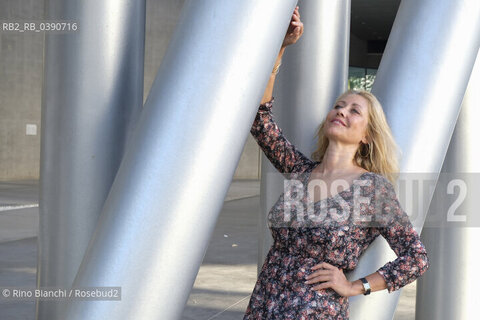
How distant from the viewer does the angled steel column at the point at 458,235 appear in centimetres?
318

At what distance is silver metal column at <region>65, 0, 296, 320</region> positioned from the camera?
145 cm

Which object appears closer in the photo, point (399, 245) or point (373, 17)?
point (399, 245)

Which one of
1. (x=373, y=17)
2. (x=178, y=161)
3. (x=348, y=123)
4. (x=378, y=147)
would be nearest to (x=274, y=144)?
(x=348, y=123)

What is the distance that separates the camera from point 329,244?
211cm

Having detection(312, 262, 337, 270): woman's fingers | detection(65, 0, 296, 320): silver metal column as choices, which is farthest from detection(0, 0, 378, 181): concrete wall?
detection(65, 0, 296, 320): silver metal column

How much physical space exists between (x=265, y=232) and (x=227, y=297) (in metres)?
3.10

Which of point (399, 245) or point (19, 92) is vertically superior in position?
point (399, 245)

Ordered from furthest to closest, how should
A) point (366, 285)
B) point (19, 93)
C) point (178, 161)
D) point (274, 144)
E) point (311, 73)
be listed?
point (19, 93)
point (311, 73)
point (274, 144)
point (366, 285)
point (178, 161)

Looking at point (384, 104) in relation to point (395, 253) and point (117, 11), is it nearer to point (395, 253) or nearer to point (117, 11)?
point (395, 253)

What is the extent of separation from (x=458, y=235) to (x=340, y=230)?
141cm

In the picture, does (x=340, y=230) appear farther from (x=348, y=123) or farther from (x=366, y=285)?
(x=348, y=123)

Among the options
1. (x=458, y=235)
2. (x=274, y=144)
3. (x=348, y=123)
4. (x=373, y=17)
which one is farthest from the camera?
(x=373, y=17)

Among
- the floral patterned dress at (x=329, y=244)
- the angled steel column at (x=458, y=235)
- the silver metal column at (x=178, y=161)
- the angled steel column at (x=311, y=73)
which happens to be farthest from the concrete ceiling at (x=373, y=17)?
the silver metal column at (x=178, y=161)

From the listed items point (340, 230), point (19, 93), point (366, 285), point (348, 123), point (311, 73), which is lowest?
point (19, 93)
